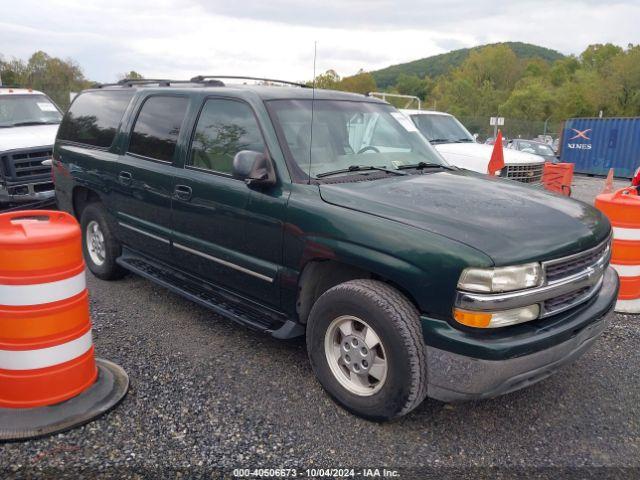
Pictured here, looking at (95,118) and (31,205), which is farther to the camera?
(31,205)

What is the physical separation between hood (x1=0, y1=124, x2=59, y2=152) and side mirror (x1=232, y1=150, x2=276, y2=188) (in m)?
5.41

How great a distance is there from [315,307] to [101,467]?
1.39 m

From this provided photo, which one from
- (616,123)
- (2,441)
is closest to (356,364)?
(2,441)

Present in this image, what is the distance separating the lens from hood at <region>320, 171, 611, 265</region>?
2.80 meters

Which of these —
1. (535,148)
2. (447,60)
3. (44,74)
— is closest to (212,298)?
(535,148)

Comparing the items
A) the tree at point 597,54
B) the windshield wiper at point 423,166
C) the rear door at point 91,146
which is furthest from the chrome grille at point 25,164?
the tree at point 597,54

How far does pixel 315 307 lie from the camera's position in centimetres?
325

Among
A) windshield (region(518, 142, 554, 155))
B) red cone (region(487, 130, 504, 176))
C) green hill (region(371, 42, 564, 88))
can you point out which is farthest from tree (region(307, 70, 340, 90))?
green hill (region(371, 42, 564, 88))

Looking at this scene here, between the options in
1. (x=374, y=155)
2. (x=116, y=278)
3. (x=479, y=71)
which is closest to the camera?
(x=374, y=155)

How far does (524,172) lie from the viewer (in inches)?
376

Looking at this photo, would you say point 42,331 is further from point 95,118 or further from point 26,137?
point 26,137

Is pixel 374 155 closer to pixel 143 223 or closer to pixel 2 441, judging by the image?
pixel 143 223

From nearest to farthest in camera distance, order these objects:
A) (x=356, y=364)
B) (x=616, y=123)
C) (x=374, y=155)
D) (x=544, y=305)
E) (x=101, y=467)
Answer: (x=101, y=467)
(x=544, y=305)
(x=356, y=364)
(x=374, y=155)
(x=616, y=123)

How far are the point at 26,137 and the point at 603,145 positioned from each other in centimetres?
2257
